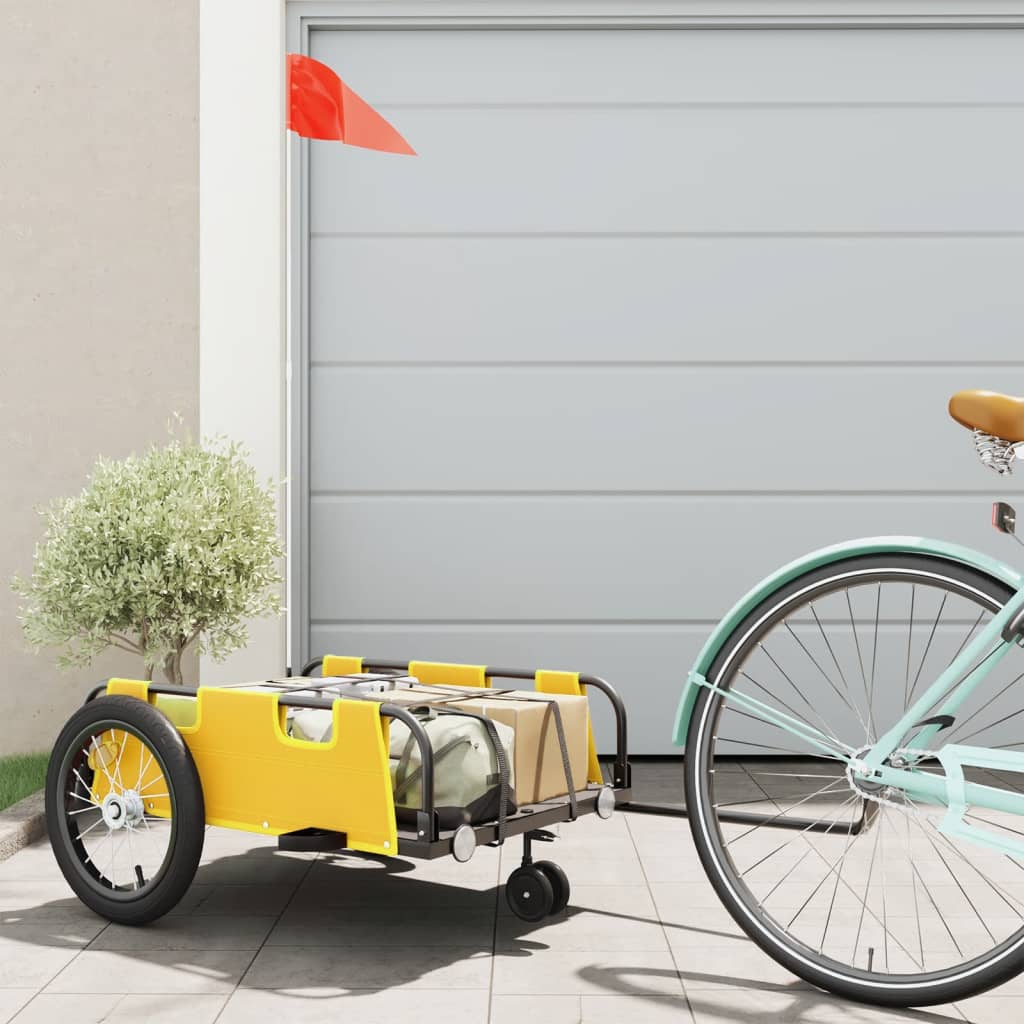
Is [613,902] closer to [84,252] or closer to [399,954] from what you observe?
[399,954]

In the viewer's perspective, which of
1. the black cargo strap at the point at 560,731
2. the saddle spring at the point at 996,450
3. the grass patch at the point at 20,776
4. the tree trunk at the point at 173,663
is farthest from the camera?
the tree trunk at the point at 173,663

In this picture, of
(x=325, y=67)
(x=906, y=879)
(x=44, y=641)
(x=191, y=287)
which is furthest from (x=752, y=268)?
(x=44, y=641)

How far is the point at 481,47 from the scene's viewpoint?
5188 mm

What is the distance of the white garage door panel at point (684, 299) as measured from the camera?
516 centimetres

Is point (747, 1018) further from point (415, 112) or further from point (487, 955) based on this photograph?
point (415, 112)

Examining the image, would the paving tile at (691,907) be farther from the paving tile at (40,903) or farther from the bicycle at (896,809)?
the paving tile at (40,903)

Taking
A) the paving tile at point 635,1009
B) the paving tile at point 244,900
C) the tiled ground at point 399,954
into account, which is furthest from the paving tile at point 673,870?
the paving tile at point 244,900

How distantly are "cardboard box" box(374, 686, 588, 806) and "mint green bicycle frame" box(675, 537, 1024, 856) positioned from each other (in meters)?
0.55

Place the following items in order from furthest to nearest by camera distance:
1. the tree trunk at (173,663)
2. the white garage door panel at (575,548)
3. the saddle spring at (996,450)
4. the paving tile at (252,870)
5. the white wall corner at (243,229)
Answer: the white garage door panel at (575,548) → the white wall corner at (243,229) → the tree trunk at (173,663) → the paving tile at (252,870) → the saddle spring at (996,450)

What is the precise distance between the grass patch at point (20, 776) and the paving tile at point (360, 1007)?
1.92 m

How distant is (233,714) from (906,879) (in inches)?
72.1

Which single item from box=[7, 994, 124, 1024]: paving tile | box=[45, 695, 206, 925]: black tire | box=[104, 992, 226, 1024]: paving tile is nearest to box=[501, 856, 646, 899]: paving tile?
box=[45, 695, 206, 925]: black tire

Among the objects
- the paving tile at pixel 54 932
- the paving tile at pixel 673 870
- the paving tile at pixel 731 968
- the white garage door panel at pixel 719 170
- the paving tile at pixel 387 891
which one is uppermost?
the white garage door panel at pixel 719 170

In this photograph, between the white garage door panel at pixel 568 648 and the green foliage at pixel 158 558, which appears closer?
the green foliage at pixel 158 558
